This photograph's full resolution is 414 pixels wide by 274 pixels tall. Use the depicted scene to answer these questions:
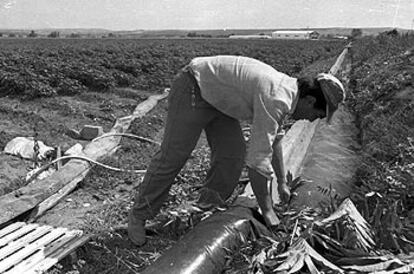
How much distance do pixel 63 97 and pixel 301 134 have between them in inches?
208

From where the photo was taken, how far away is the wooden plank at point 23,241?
312 cm

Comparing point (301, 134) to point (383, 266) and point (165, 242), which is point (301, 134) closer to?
point (165, 242)

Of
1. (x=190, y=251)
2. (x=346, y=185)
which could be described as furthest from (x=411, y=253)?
(x=346, y=185)

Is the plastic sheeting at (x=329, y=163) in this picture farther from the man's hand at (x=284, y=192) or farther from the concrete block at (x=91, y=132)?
the concrete block at (x=91, y=132)

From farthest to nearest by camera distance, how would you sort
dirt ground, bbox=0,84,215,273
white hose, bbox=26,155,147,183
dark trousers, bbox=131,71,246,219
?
white hose, bbox=26,155,147,183
dirt ground, bbox=0,84,215,273
dark trousers, bbox=131,71,246,219

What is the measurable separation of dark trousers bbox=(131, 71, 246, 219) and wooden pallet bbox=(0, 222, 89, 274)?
52 cm

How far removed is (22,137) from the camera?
233 inches

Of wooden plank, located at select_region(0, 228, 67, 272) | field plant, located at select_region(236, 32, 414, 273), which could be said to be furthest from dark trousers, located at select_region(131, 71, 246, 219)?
wooden plank, located at select_region(0, 228, 67, 272)

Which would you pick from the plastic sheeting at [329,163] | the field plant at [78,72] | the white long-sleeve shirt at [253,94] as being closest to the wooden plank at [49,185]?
the white long-sleeve shirt at [253,94]

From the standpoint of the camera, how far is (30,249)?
316cm

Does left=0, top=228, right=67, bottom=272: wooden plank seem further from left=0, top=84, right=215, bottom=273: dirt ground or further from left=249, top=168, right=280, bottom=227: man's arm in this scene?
left=249, top=168, right=280, bottom=227: man's arm

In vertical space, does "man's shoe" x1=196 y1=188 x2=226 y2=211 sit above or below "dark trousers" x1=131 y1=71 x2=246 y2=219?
below

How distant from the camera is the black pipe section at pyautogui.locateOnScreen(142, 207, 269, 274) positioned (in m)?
2.45

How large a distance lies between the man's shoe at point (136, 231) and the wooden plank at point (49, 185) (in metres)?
1.00
